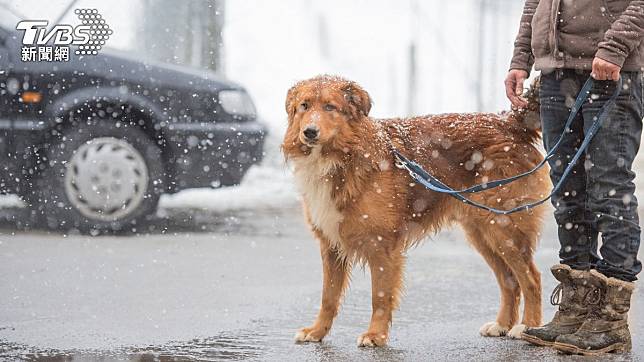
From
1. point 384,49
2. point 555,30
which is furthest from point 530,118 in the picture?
point 384,49

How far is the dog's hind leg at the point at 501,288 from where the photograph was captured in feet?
15.2

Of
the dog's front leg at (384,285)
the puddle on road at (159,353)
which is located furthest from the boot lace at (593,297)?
the puddle on road at (159,353)

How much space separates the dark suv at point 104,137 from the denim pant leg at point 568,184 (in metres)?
4.11

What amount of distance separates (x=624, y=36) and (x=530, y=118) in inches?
35.5

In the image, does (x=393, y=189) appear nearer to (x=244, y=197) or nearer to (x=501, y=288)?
(x=501, y=288)

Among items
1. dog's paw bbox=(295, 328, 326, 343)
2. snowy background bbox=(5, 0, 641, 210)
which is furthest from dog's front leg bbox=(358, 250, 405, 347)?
snowy background bbox=(5, 0, 641, 210)

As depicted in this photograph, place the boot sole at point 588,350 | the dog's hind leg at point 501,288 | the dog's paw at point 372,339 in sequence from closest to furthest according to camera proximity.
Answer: the boot sole at point 588,350 → the dog's paw at point 372,339 → the dog's hind leg at point 501,288

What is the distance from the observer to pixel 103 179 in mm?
7734

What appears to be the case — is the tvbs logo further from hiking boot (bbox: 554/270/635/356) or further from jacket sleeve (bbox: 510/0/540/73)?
hiking boot (bbox: 554/270/635/356)

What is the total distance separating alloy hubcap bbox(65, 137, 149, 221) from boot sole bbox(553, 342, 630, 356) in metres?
4.53

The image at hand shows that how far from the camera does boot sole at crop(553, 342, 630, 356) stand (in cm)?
404

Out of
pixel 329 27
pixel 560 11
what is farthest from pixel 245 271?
pixel 329 27

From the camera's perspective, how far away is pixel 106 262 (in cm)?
657

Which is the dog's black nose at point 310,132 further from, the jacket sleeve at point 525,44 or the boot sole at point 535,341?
the boot sole at point 535,341
